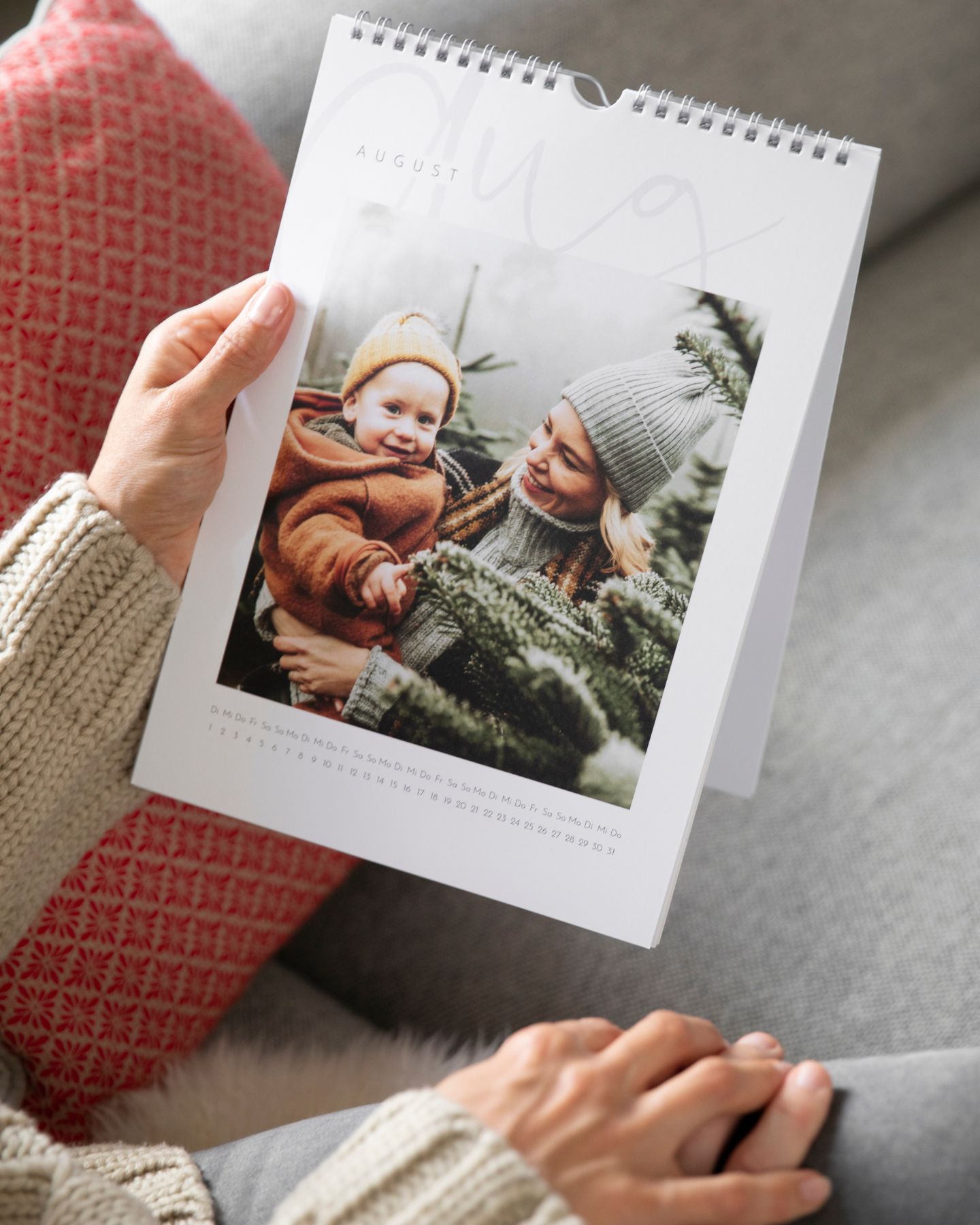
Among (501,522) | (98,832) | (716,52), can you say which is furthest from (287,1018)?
(716,52)

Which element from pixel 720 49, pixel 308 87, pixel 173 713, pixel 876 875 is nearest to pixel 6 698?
pixel 173 713

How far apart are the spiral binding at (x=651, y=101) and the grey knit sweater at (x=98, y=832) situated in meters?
0.31

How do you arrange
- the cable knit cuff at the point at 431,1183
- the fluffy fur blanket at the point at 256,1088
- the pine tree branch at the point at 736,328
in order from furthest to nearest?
the fluffy fur blanket at the point at 256,1088 < the pine tree branch at the point at 736,328 < the cable knit cuff at the point at 431,1183

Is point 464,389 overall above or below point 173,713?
above

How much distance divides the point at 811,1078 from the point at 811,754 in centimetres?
32

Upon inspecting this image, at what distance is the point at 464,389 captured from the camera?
561 mm

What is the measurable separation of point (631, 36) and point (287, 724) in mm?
602

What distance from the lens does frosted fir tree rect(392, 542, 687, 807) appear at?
0.56 metres

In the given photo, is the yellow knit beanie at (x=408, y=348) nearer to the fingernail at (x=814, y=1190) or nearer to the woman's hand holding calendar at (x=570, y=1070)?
the woman's hand holding calendar at (x=570, y=1070)

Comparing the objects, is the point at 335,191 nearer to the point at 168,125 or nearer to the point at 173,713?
the point at 168,125

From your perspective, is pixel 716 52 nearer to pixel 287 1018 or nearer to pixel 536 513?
pixel 536 513

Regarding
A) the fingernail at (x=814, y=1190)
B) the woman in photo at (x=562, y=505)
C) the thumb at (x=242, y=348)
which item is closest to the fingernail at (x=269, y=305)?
the thumb at (x=242, y=348)

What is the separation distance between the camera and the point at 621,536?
0.56 m

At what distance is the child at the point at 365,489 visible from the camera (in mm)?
563
